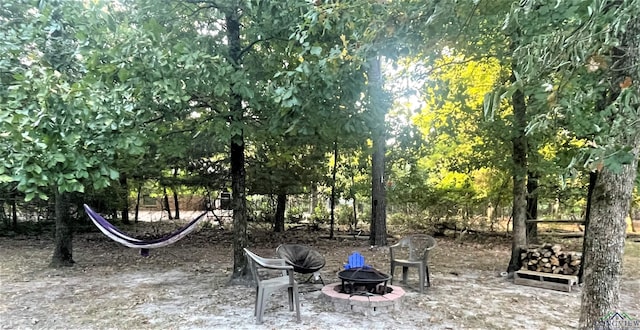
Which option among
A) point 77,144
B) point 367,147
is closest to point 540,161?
point 367,147

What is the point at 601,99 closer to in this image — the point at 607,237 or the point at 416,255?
the point at 607,237

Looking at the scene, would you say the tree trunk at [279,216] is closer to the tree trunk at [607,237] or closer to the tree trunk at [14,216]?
the tree trunk at [14,216]

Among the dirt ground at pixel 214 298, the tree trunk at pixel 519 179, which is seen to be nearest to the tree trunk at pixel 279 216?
the dirt ground at pixel 214 298

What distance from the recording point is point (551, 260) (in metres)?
5.09

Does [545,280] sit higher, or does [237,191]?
[237,191]

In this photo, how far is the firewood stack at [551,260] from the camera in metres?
4.98

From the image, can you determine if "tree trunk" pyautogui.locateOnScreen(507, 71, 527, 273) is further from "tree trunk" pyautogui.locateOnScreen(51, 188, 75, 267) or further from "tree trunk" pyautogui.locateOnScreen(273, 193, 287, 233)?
"tree trunk" pyautogui.locateOnScreen(51, 188, 75, 267)

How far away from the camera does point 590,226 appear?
7.99 feet

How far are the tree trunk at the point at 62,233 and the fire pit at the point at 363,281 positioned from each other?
4479mm

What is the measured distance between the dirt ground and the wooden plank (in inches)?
5.2

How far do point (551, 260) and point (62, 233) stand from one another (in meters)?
6.93

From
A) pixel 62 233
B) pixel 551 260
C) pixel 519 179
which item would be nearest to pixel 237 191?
pixel 62 233

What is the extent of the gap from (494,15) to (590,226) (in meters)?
1.89

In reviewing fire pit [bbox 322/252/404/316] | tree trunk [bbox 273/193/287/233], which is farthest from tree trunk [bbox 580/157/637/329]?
tree trunk [bbox 273/193/287/233]
